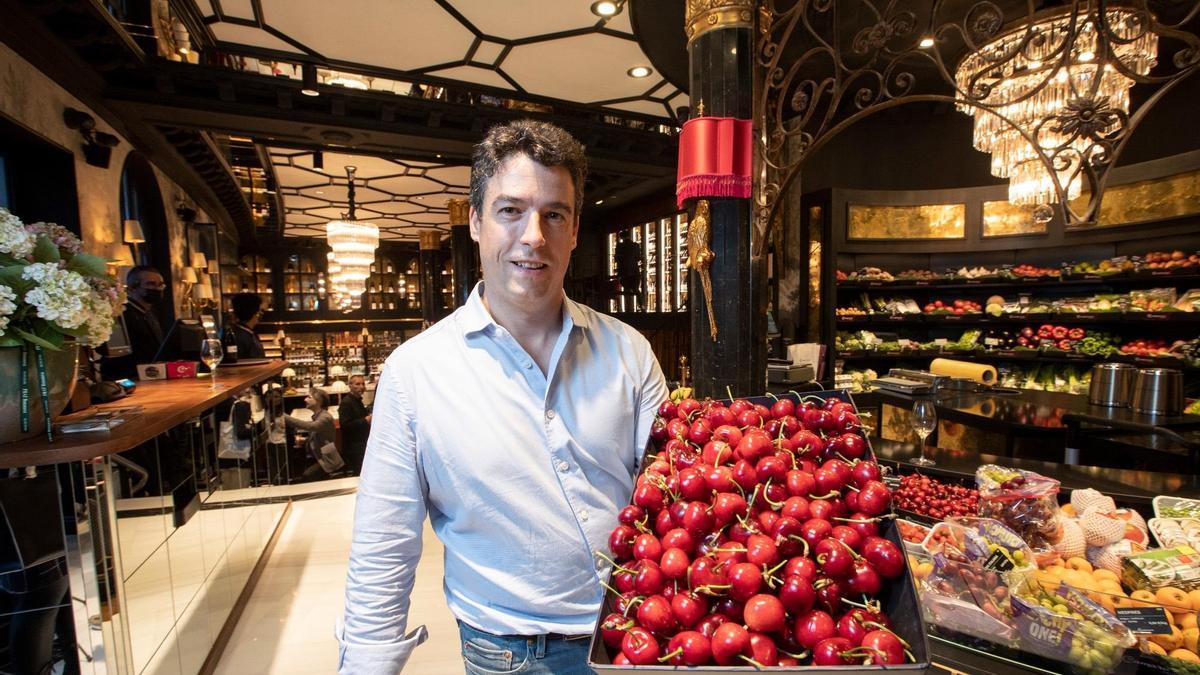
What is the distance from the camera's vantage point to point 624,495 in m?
1.08


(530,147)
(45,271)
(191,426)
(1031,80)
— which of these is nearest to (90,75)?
(191,426)

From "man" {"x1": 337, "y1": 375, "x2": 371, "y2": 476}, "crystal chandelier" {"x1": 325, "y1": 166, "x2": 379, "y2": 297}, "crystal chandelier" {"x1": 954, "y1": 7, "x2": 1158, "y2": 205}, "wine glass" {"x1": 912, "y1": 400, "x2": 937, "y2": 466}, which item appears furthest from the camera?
"crystal chandelier" {"x1": 325, "y1": 166, "x2": 379, "y2": 297}

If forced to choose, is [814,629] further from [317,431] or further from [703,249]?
[317,431]

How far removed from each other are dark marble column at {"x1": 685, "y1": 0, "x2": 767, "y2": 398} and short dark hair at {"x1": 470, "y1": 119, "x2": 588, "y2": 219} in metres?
1.44

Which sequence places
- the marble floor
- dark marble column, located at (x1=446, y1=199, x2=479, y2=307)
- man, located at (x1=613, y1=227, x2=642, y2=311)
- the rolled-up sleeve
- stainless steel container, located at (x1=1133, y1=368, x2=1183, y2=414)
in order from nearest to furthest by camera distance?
the rolled-up sleeve
the marble floor
stainless steel container, located at (x1=1133, y1=368, x2=1183, y2=414)
man, located at (x1=613, y1=227, x2=642, y2=311)
dark marble column, located at (x1=446, y1=199, x2=479, y2=307)

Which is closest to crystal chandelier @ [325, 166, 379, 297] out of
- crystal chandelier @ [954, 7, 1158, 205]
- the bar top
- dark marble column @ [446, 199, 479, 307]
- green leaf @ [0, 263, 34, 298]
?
dark marble column @ [446, 199, 479, 307]

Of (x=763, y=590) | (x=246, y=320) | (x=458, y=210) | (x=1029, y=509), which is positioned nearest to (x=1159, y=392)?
(x=1029, y=509)

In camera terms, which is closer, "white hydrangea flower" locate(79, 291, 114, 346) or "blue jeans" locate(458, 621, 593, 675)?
"blue jeans" locate(458, 621, 593, 675)

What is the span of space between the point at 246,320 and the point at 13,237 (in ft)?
13.2

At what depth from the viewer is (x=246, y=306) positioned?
5.03 meters

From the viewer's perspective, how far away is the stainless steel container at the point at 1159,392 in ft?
→ 9.32

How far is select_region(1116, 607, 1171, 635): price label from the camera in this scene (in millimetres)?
1033

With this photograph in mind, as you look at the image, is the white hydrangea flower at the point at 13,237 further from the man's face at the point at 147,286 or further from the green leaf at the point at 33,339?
the man's face at the point at 147,286

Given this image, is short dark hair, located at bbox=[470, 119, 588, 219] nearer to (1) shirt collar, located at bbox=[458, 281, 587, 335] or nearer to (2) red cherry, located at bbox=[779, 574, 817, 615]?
(1) shirt collar, located at bbox=[458, 281, 587, 335]
